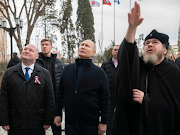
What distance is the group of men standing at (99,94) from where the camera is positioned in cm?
199

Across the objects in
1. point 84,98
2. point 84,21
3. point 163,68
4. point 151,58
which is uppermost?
point 84,21

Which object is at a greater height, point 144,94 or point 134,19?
point 134,19

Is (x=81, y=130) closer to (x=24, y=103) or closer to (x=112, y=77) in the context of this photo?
(x=24, y=103)

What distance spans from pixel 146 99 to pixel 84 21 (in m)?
38.2

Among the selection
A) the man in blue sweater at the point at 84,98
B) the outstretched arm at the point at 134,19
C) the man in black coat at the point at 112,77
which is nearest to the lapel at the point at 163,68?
the outstretched arm at the point at 134,19

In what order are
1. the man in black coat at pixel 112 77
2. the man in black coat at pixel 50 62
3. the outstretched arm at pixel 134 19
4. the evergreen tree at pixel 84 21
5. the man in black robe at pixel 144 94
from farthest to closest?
the evergreen tree at pixel 84 21 < the man in black coat at pixel 112 77 < the man in black coat at pixel 50 62 < the man in black robe at pixel 144 94 < the outstretched arm at pixel 134 19

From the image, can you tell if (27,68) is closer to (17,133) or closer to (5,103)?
(5,103)

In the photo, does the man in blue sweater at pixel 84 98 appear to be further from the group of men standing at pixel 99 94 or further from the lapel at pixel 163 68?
the lapel at pixel 163 68

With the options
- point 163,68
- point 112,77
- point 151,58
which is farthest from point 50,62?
point 163,68

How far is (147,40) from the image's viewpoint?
7.76 ft

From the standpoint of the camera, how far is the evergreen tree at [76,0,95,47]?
3844cm

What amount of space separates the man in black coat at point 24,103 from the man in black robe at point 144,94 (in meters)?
1.50

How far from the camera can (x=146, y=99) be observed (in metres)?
2.01

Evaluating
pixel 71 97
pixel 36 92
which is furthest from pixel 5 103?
pixel 71 97
